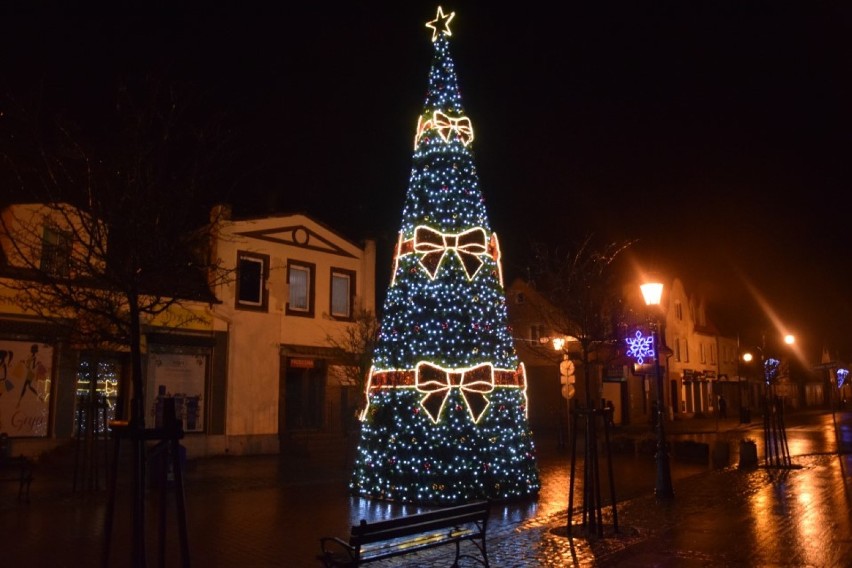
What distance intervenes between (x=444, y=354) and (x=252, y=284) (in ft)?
43.1

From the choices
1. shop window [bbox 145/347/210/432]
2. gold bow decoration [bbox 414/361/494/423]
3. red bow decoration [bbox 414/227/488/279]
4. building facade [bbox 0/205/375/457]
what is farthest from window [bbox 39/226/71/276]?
gold bow decoration [bbox 414/361/494/423]

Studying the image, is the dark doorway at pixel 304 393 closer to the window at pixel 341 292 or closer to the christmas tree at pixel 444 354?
the window at pixel 341 292

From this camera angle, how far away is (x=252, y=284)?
80.7ft

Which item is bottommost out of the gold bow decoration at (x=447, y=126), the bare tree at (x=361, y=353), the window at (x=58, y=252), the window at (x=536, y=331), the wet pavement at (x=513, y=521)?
the wet pavement at (x=513, y=521)

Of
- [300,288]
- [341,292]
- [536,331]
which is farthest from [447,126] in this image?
[536,331]

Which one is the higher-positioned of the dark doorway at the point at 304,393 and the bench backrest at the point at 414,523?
the dark doorway at the point at 304,393

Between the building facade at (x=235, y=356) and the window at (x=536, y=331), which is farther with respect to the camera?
the window at (x=536, y=331)

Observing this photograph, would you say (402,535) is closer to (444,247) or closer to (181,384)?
(444,247)

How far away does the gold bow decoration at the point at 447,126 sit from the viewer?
45.3 feet

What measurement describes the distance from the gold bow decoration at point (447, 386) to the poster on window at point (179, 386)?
37.8 ft

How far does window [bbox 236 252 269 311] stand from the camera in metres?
24.2

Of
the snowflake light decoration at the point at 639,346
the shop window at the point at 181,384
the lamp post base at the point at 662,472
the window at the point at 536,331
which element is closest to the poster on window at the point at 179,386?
the shop window at the point at 181,384

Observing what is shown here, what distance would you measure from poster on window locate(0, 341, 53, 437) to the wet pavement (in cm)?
132

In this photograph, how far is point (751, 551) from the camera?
9102mm
